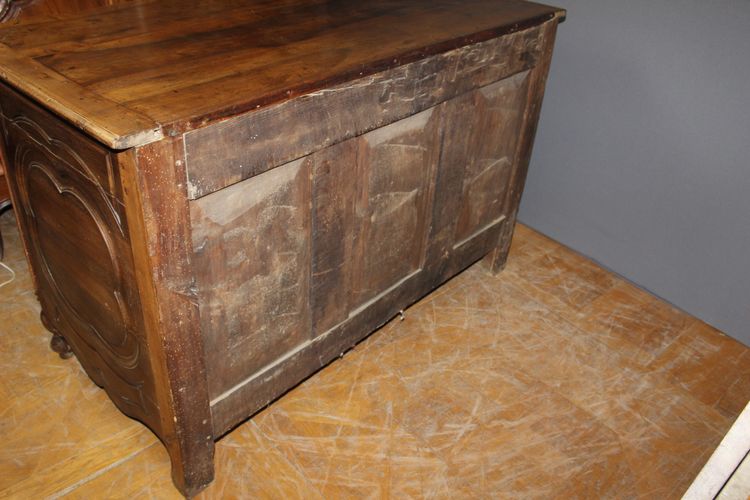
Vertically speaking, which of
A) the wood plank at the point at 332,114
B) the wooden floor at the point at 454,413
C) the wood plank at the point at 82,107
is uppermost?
the wood plank at the point at 82,107

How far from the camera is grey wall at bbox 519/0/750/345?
2.03m

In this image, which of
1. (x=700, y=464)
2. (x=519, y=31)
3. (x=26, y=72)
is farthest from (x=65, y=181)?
(x=700, y=464)

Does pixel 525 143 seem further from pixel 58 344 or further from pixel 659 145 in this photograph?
pixel 58 344

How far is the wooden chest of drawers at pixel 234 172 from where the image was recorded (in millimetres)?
1219

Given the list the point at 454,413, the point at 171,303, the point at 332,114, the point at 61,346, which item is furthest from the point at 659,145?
the point at 61,346

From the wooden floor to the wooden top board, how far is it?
0.93 meters

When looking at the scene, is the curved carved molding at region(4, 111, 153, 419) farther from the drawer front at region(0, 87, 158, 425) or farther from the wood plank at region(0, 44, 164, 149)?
the wood plank at region(0, 44, 164, 149)

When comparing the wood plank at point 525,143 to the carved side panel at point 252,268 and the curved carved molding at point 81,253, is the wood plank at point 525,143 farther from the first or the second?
the curved carved molding at point 81,253

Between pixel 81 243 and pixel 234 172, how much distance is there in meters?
0.42

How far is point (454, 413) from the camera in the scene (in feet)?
6.14

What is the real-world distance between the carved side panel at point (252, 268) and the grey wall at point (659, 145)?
4.40 ft

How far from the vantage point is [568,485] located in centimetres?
170

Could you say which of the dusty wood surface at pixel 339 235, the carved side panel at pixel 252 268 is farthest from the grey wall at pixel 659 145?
the carved side panel at pixel 252 268

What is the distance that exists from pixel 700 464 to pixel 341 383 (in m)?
1.02
